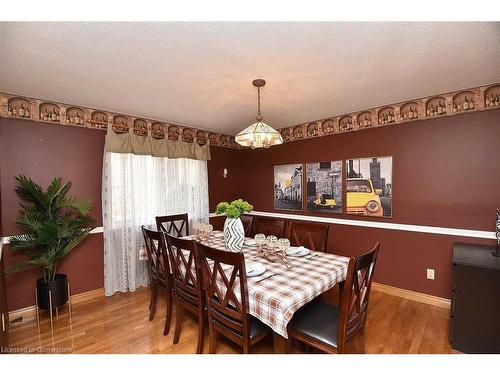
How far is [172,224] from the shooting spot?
3.07 metres

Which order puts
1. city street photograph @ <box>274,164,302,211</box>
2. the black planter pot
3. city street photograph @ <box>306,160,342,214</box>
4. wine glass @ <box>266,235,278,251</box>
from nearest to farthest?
wine glass @ <box>266,235,278,251</box>
the black planter pot
city street photograph @ <box>306,160,342,214</box>
city street photograph @ <box>274,164,302,211</box>

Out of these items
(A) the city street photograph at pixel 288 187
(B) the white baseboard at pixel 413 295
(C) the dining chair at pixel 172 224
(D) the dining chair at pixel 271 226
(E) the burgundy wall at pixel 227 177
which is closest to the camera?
(B) the white baseboard at pixel 413 295

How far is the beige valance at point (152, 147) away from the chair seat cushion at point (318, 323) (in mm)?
2763

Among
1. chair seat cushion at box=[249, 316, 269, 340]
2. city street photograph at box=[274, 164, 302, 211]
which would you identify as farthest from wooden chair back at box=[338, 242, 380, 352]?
city street photograph at box=[274, 164, 302, 211]

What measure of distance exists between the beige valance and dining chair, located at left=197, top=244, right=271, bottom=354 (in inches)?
85.1

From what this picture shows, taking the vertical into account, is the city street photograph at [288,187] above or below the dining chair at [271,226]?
above

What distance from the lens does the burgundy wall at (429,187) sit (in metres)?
2.30

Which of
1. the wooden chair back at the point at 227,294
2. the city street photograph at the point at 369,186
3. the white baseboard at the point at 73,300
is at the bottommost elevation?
the white baseboard at the point at 73,300

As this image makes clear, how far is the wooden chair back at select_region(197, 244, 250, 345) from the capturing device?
134cm

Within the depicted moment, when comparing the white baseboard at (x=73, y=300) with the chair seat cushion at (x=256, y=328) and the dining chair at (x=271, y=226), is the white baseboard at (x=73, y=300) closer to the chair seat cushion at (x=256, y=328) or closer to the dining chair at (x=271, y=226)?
the dining chair at (x=271, y=226)

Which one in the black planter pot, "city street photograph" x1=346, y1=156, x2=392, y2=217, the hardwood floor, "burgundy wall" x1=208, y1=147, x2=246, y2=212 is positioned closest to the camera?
the hardwood floor

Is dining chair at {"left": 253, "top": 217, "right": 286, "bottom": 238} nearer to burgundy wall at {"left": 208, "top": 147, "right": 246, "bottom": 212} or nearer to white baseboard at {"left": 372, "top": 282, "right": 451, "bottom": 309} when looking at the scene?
burgundy wall at {"left": 208, "top": 147, "right": 246, "bottom": 212}

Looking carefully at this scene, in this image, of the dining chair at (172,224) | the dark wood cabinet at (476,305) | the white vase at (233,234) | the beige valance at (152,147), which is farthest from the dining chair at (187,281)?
the dark wood cabinet at (476,305)
